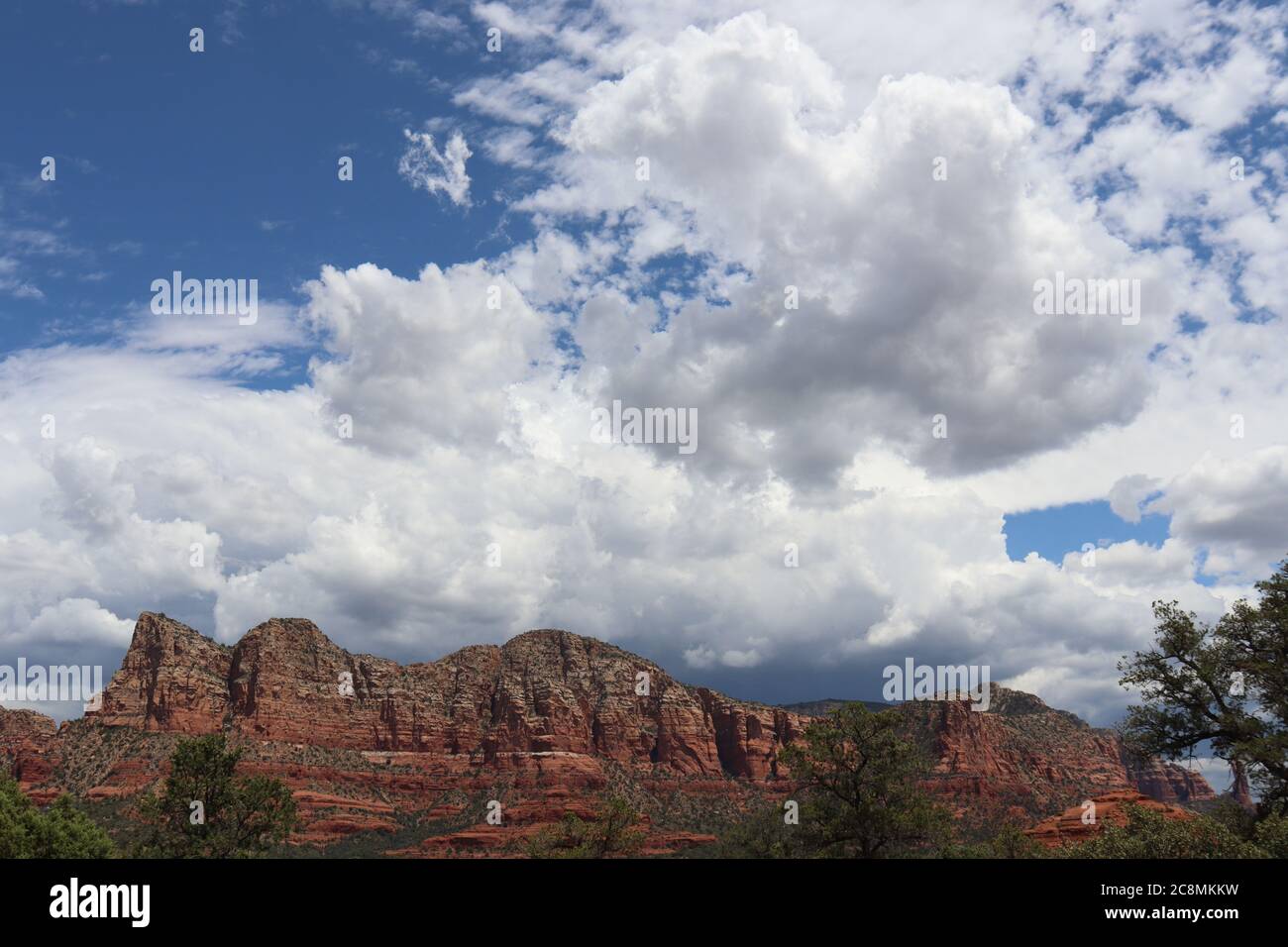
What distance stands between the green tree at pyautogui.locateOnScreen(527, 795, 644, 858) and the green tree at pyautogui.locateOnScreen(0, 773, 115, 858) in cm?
3567

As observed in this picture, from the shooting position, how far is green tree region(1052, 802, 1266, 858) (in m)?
29.7

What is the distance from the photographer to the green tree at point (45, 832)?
50938 mm

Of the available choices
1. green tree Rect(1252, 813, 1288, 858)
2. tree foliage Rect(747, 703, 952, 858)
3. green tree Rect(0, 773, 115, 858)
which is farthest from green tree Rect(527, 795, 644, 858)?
green tree Rect(1252, 813, 1288, 858)

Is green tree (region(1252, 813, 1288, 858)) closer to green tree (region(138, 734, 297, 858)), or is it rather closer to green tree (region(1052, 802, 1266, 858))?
green tree (region(1052, 802, 1266, 858))

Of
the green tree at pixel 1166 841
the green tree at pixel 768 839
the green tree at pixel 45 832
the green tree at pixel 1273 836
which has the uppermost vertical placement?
the green tree at pixel 1273 836

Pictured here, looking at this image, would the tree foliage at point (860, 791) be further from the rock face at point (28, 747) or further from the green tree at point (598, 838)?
the rock face at point (28, 747)

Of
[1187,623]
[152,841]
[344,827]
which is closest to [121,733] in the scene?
[344,827]

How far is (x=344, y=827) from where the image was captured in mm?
167875

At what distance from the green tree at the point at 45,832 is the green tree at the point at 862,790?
4553 cm

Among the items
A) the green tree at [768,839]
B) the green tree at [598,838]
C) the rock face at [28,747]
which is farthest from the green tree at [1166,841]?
the rock face at [28,747]

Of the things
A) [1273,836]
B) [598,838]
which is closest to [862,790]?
[1273,836]
